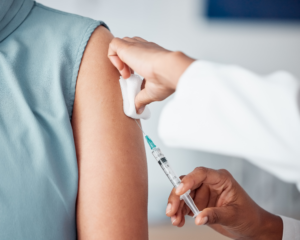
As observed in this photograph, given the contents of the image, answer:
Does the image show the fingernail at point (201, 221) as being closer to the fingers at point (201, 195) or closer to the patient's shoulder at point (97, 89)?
the fingers at point (201, 195)

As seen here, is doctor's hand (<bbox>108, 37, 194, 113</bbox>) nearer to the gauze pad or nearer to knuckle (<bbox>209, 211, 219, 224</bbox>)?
the gauze pad

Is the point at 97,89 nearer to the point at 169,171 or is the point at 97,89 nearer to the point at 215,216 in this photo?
the point at 169,171

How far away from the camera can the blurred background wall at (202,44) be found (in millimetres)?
2156

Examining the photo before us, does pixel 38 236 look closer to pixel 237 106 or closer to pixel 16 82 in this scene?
pixel 16 82

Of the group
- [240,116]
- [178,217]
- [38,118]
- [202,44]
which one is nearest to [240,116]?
[240,116]

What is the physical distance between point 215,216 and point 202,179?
0.11 m

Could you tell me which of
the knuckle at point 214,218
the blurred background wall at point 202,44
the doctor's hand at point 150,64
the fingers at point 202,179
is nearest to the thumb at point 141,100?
the doctor's hand at point 150,64

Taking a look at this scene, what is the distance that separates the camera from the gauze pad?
85cm

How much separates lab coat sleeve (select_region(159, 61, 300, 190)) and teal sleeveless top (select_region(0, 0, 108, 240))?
39cm

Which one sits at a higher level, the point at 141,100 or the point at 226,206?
the point at 141,100

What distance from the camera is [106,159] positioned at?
2.70 ft

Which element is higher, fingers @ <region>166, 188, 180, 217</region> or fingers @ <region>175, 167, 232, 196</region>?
fingers @ <region>175, 167, 232, 196</region>

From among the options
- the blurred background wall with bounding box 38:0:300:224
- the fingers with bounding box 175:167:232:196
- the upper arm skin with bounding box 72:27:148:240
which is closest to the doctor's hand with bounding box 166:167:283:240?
the fingers with bounding box 175:167:232:196

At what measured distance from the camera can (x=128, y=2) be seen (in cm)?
214
